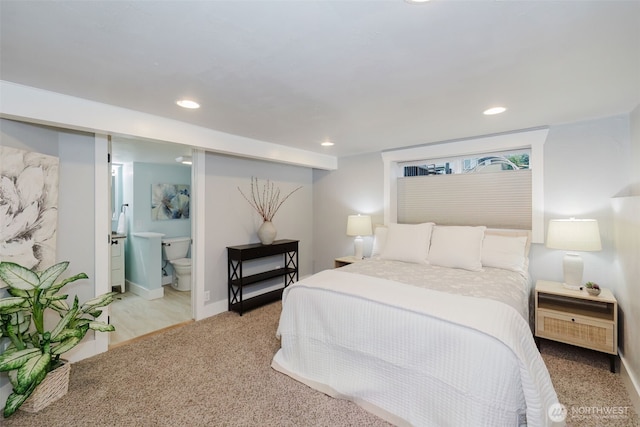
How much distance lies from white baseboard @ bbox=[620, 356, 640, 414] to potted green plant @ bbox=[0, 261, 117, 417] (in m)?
3.55

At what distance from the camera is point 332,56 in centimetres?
153

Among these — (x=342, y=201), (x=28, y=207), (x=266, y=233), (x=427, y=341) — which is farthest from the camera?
(x=342, y=201)

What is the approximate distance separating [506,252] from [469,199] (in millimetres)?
909

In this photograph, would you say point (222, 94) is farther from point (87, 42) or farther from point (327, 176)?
point (327, 176)

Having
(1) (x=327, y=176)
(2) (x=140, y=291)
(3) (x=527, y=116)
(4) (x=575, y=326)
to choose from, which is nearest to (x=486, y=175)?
(3) (x=527, y=116)

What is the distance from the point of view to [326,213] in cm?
471

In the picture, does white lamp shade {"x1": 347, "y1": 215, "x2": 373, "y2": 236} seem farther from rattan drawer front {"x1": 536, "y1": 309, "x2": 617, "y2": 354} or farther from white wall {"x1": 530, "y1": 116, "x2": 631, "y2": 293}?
rattan drawer front {"x1": 536, "y1": 309, "x2": 617, "y2": 354}

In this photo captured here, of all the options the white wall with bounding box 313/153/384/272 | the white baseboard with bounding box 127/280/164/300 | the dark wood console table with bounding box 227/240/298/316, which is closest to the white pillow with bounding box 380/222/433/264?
the white wall with bounding box 313/153/384/272

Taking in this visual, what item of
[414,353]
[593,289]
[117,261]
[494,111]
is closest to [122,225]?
[117,261]

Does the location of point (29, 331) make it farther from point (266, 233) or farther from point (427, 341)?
point (427, 341)

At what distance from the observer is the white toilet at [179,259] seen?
14.7ft

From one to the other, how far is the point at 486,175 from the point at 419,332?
246 centimetres

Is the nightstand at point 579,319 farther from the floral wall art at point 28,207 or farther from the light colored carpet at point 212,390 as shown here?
the floral wall art at point 28,207

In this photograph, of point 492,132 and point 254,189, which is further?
point 254,189
